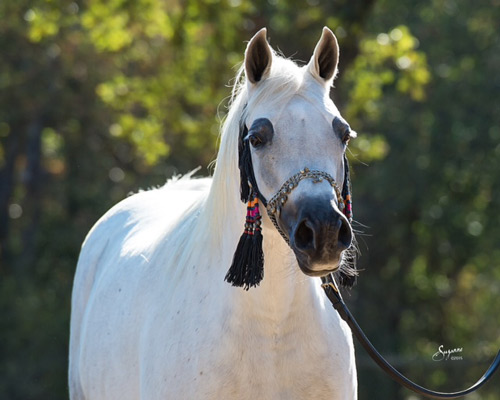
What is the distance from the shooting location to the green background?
43.1 ft

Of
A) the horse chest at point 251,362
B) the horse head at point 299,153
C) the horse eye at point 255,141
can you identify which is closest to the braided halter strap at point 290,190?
the horse head at point 299,153

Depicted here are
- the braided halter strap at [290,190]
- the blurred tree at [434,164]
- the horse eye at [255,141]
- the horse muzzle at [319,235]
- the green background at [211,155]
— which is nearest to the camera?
the horse muzzle at [319,235]

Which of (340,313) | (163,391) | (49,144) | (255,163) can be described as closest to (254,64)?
(255,163)

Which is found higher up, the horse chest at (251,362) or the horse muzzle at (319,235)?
the horse muzzle at (319,235)

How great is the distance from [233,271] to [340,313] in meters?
0.63

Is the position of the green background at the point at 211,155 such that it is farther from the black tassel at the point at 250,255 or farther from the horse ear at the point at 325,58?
the black tassel at the point at 250,255

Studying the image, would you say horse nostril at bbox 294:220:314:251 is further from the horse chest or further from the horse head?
the horse chest

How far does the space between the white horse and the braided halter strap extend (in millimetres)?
12

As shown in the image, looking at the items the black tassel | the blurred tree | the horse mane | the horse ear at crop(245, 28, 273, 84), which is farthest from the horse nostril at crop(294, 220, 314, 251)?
the blurred tree

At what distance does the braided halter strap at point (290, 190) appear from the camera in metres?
3.24

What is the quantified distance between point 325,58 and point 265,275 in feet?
2.96

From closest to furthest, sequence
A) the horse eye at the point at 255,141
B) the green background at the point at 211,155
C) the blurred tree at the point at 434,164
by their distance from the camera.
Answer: the horse eye at the point at 255,141
the green background at the point at 211,155
the blurred tree at the point at 434,164

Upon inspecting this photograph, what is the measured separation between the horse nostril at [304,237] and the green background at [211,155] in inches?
364

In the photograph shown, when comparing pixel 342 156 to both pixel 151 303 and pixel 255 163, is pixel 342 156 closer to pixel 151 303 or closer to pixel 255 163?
pixel 255 163
